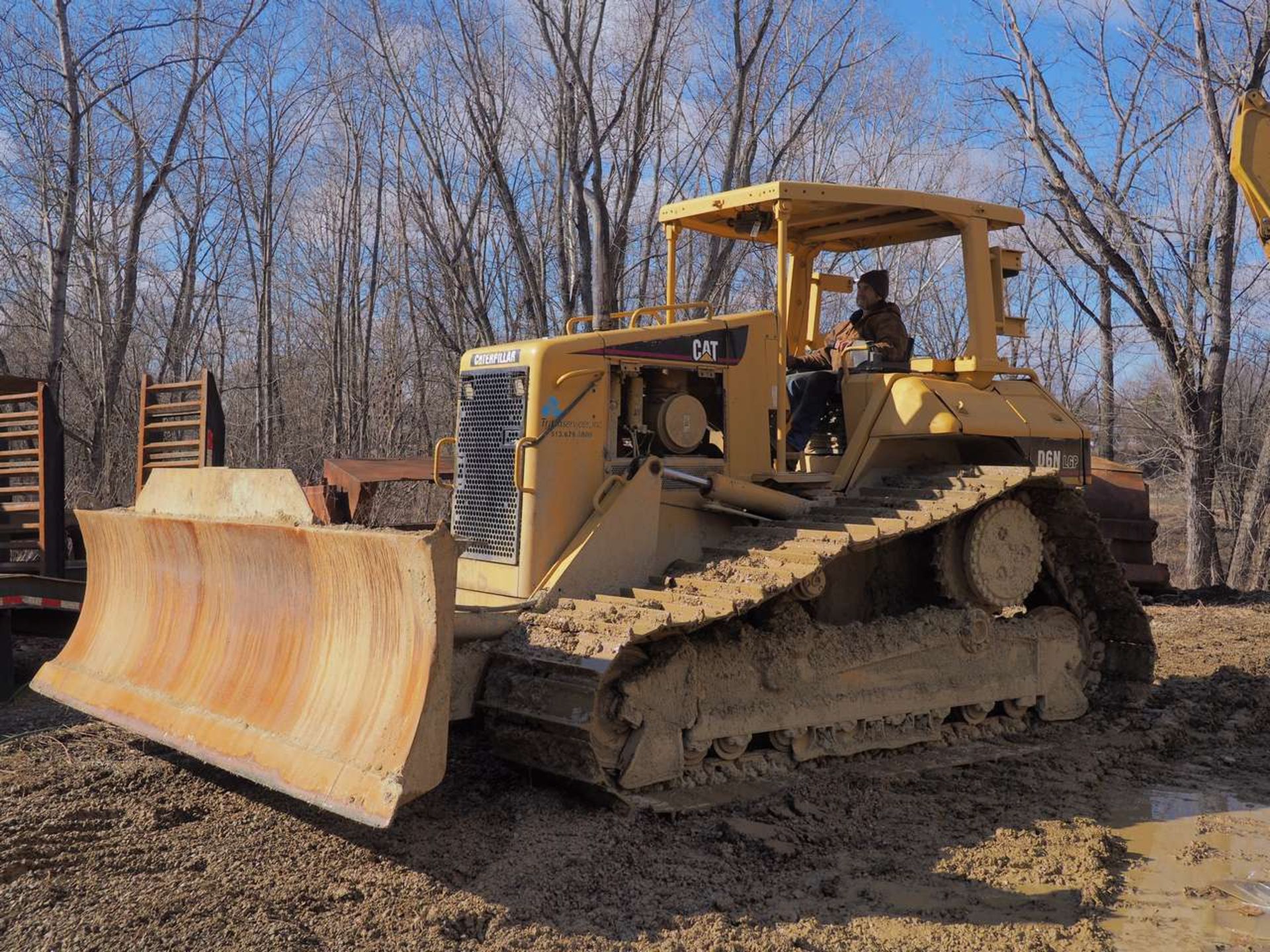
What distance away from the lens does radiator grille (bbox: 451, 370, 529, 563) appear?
568 centimetres

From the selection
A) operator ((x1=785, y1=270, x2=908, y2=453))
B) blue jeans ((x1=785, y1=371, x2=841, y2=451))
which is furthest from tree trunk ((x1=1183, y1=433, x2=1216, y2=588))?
blue jeans ((x1=785, y1=371, x2=841, y2=451))

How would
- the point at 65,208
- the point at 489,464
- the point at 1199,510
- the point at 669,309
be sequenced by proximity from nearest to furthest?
the point at 489,464 < the point at 669,309 < the point at 65,208 < the point at 1199,510

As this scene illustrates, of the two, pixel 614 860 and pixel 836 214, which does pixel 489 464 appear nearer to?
pixel 614 860

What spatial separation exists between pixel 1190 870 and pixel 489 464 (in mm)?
3618

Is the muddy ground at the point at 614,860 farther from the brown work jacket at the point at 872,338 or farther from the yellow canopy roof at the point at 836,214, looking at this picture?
the yellow canopy roof at the point at 836,214

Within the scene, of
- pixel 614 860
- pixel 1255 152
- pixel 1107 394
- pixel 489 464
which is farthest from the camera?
pixel 1107 394

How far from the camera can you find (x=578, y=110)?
13422mm

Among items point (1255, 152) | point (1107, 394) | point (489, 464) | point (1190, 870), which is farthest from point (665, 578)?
point (1107, 394)

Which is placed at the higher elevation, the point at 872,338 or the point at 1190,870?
the point at 872,338

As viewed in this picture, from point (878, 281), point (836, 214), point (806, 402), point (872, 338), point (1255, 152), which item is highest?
point (1255, 152)

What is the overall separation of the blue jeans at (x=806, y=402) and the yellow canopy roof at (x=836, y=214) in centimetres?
95

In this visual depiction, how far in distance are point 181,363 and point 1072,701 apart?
17.1 meters

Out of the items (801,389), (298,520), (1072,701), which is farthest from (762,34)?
(298,520)

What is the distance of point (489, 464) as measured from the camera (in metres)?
5.88
